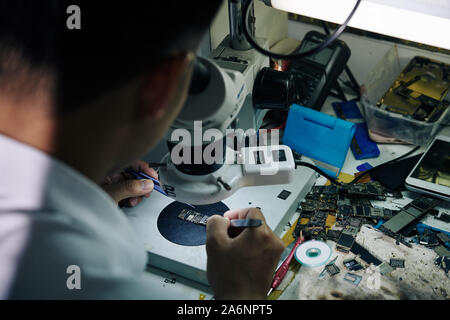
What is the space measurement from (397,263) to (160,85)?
0.87m

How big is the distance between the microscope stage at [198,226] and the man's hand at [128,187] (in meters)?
0.03

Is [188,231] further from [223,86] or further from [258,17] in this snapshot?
[258,17]

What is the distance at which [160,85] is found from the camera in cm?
56

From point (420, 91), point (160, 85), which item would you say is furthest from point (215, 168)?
point (420, 91)

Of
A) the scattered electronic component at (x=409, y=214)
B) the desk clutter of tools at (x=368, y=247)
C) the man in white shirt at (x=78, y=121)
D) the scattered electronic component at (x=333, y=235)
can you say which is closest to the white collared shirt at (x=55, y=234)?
the man in white shirt at (x=78, y=121)

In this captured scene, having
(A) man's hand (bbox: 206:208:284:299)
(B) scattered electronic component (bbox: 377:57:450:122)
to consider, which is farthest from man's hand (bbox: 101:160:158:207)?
(B) scattered electronic component (bbox: 377:57:450:122)

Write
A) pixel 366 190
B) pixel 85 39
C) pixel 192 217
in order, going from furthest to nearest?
pixel 366 190, pixel 192 217, pixel 85 39

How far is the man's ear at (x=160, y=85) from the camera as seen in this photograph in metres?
0.55

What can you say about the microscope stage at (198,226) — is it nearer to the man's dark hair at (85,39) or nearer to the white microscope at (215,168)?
the white microscope at (215,168)

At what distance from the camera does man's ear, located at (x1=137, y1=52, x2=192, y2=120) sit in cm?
55

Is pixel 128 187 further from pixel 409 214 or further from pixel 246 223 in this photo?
pixel 409 214

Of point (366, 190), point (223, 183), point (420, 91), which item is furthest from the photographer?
point (420, 91)
